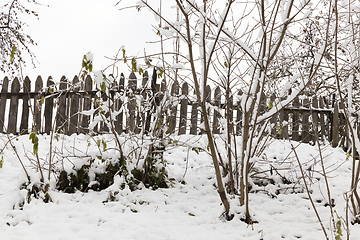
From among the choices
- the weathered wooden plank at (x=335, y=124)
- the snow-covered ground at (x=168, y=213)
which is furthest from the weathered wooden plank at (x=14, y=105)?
the weathered wooden plank at (x=335, y=124)

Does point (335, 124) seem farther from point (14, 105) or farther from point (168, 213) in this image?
point (14, 105)

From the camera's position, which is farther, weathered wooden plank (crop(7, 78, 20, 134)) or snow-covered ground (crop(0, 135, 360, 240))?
weathered wooden plank (crop(7, 78, 20, 134))

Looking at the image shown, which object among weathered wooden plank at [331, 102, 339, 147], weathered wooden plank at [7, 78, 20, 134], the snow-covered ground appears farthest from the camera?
weathered wooden plank at [7, 78, 20, 134]

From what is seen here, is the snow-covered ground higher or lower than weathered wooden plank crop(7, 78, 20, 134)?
lower

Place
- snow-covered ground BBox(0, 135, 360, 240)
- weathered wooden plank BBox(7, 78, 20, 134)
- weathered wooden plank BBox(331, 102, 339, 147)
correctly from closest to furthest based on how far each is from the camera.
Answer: snow-covered ground BBox(0, 135, 360, 240)
weathered wooden plank BBox(331, 102, 339, 147)
weathered wooden plank BBox(7, 78, 20, 134)

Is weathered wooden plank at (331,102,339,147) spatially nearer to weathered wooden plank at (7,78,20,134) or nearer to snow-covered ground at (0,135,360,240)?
snow-covered ground at (0,135,360,240)

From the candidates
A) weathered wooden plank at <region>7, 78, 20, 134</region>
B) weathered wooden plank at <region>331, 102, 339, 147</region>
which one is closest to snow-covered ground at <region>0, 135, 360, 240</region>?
weathered wooden plank at <region>331, 102, 339, 147</region>

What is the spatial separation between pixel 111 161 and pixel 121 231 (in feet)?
3.36

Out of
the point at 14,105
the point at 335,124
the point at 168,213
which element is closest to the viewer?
the point at 168,213

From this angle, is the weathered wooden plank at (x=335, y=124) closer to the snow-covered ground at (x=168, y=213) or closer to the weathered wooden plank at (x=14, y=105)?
the snow-covered ground at (x=168, y=213)

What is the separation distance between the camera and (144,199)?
118 inches

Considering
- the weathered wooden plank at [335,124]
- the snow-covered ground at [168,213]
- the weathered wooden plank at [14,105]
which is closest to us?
the snow-covered ground at [168,213]

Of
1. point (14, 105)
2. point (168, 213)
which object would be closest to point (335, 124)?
point (168, 213)

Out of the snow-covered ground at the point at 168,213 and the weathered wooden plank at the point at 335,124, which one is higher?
the weathered wooden plank at the point at 335,124
